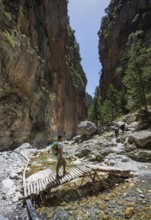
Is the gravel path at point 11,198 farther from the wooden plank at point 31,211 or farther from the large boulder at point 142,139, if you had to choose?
the large boulder at point 142,139

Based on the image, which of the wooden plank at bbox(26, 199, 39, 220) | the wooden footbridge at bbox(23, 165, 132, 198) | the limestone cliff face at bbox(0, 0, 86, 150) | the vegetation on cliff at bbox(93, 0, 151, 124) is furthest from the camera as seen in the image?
the vegetation on cliff at bbox(93, 0, 151, 124)

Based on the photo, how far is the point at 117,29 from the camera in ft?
244

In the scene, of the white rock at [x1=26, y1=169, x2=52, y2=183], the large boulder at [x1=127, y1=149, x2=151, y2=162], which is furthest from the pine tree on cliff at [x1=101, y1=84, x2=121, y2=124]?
the white rock at [x1=26, y1=169, x2=52, y2=183]

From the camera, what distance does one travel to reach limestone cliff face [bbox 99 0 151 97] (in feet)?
214

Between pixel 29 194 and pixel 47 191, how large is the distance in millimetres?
709

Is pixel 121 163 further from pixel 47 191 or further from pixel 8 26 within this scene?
pixel 8 26

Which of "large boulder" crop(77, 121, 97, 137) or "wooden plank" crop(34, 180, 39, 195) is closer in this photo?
"wooden plank" crop(34, 180, 39, 195)

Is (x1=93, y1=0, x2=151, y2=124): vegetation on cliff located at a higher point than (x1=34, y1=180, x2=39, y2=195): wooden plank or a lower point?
higher

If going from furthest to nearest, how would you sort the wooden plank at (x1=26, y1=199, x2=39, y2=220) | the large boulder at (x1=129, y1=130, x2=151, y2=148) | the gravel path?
the large boulder at (x1=129, y1=130, x2=151, y2=148) < the gravel path < the wooden plank at (x1=26, y1=199, x2=39, y2=220)

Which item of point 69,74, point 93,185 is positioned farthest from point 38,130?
point 69,74

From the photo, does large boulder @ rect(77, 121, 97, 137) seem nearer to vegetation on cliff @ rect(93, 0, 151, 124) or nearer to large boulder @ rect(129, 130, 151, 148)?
large boulder @ rect(129, 130, 151, 148)

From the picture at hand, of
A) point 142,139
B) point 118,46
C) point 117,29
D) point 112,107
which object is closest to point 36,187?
point 142,139

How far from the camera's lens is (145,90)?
2677cm

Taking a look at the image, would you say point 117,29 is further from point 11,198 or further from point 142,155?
point 11,198
